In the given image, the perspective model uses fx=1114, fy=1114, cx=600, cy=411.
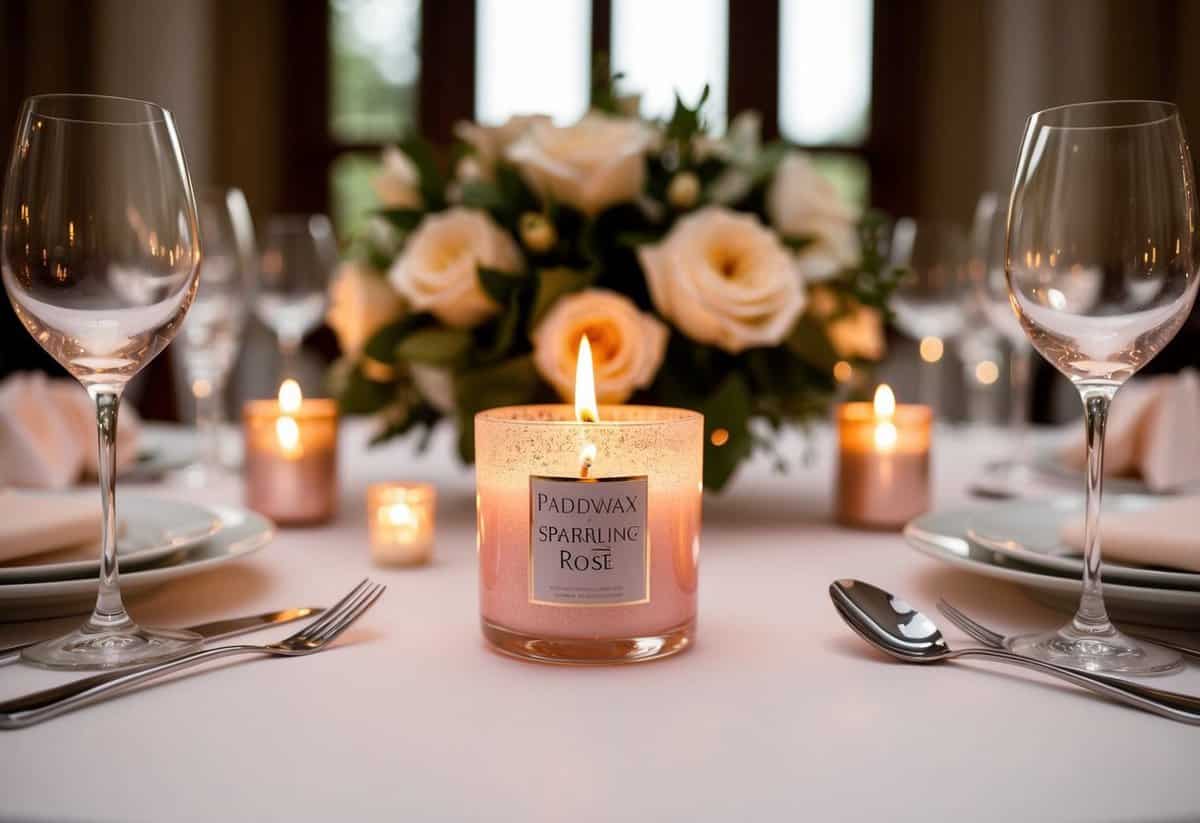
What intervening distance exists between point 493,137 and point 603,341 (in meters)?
0.29

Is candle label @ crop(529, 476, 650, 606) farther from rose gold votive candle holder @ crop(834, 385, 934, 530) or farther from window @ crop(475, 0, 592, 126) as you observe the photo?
window @ crop(475, 0, 592, 126)

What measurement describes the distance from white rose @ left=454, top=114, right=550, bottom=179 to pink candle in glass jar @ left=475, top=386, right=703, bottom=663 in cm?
→ 58

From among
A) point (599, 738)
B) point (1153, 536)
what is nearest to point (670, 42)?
point (1153, 536)

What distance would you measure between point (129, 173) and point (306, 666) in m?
0.29

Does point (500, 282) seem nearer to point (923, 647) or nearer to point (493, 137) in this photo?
point (493, 137)

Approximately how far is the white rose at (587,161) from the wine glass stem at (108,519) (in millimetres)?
501

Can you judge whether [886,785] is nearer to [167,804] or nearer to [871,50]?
[167,804]

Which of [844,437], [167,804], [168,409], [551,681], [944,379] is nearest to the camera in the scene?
[167,804]

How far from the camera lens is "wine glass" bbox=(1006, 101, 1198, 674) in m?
0.61

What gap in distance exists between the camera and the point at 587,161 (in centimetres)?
102

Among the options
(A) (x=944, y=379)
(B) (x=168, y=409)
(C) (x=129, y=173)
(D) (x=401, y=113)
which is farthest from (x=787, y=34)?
(C) (x=129, y=173)

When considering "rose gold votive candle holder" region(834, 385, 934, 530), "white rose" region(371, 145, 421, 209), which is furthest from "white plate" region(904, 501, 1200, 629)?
"white rose" region(371, 145, 421, 209)

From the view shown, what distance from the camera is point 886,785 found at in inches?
17.9

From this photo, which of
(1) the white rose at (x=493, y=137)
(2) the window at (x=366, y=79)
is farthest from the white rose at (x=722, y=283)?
(2) the window at (x=366, y=79)
